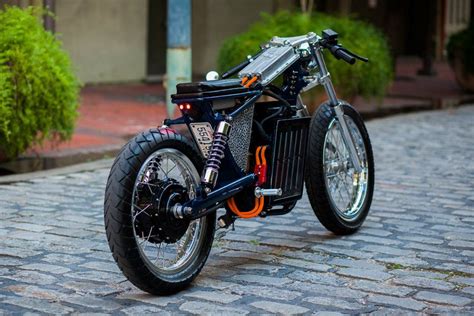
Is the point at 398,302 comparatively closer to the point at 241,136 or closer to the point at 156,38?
the point at 241,136

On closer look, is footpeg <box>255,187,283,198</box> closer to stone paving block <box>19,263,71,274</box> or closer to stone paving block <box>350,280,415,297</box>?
stone paving block <box>350,280,415,297</box>

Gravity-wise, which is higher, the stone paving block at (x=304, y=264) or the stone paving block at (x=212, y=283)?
the stone paving block at (x=304, y=264)

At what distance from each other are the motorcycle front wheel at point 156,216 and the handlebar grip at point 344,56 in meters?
1.17

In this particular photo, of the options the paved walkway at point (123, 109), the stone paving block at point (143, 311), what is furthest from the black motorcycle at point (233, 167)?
the paved walkway at point (123, 109)

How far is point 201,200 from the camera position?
16.4 feet

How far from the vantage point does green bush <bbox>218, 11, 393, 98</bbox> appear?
12.3 meters

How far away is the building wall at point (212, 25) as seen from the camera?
18453 mm

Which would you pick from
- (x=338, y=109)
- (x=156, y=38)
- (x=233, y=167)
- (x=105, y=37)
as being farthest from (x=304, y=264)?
Result: (x=156, y=38)

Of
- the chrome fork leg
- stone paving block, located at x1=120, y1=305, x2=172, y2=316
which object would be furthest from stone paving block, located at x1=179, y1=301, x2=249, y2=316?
the chrome fork leg

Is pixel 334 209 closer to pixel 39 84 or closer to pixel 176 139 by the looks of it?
pixel 176 139

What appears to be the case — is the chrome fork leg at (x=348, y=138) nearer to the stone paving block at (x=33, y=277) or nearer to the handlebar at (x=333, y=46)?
the handlebar at (x=333, y=46)

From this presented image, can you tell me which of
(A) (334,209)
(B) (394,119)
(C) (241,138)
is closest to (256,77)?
(C) (241,138)

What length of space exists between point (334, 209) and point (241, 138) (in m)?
0.97

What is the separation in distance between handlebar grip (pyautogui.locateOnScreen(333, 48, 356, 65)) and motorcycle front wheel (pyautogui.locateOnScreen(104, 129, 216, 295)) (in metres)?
1.17
